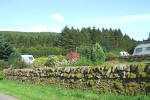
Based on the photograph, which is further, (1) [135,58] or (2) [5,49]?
(2) [5,49]

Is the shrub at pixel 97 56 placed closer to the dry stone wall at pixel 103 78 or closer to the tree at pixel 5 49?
the dry stone wall at pixel 103 78

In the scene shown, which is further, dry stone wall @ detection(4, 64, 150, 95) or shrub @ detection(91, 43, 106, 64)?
shrub @ detection(91, 43, 106, 64)

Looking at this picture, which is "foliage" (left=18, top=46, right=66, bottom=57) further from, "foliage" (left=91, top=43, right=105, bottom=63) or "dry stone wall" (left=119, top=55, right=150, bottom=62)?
"foliage" (left=91, top=43, right=105, bottom=63)

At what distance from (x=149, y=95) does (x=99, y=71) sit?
2383 millimetres

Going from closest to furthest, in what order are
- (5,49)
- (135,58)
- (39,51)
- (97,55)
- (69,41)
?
(97,55) → (135,58) → (5,49) → (39,51) → (69,41)

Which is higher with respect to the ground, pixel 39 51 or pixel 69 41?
pixel 69 41

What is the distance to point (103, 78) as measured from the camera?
8.24m

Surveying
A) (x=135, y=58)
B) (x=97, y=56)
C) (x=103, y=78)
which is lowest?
(x=103, y=78)

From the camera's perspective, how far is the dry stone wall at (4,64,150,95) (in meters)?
6.80

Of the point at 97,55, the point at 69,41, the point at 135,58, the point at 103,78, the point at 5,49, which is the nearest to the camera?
the point at 103,78

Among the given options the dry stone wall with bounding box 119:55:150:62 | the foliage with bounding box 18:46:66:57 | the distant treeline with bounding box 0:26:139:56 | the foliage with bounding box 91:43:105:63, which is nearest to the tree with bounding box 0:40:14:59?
the dry stone wall with bounding box 119:55:150:62

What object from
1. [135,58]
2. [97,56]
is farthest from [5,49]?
[97,56]

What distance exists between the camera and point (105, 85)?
8148 mm

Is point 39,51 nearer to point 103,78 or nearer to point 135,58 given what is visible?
point 135,58
